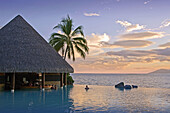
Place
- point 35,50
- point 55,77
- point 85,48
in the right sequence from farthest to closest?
point 85,48
point 55,77
point 35,50

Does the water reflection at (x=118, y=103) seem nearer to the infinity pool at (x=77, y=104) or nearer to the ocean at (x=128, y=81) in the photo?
the infinity pool at (x=77, y=104)

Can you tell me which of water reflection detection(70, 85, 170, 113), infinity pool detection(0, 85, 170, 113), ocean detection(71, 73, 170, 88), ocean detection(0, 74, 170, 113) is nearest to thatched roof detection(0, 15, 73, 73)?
ocean detection(0, 74, 170, 113)

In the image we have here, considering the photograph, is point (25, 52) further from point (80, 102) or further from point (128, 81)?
point (128, 81)

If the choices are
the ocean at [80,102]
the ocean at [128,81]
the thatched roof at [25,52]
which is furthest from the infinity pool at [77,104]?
the ocean at [128,81]

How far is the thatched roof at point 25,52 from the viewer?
16672mm

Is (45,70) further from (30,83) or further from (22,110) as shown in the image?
(22,110)

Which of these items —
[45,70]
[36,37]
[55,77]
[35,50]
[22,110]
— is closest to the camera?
[22,110]

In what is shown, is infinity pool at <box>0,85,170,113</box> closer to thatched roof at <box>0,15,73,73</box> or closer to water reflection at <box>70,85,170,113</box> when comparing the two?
water reflection at <box>70,85,170,113</box>

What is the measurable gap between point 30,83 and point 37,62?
13.0 feet

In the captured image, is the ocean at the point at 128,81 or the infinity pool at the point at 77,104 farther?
the ocean at the point at 128,81

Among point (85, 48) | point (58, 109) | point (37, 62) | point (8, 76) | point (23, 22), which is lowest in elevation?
point (58, 109)

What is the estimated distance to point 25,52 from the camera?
59.2 ft

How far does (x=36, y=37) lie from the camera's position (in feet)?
67.2

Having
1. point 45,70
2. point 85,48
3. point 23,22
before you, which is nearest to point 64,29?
point 85,48
